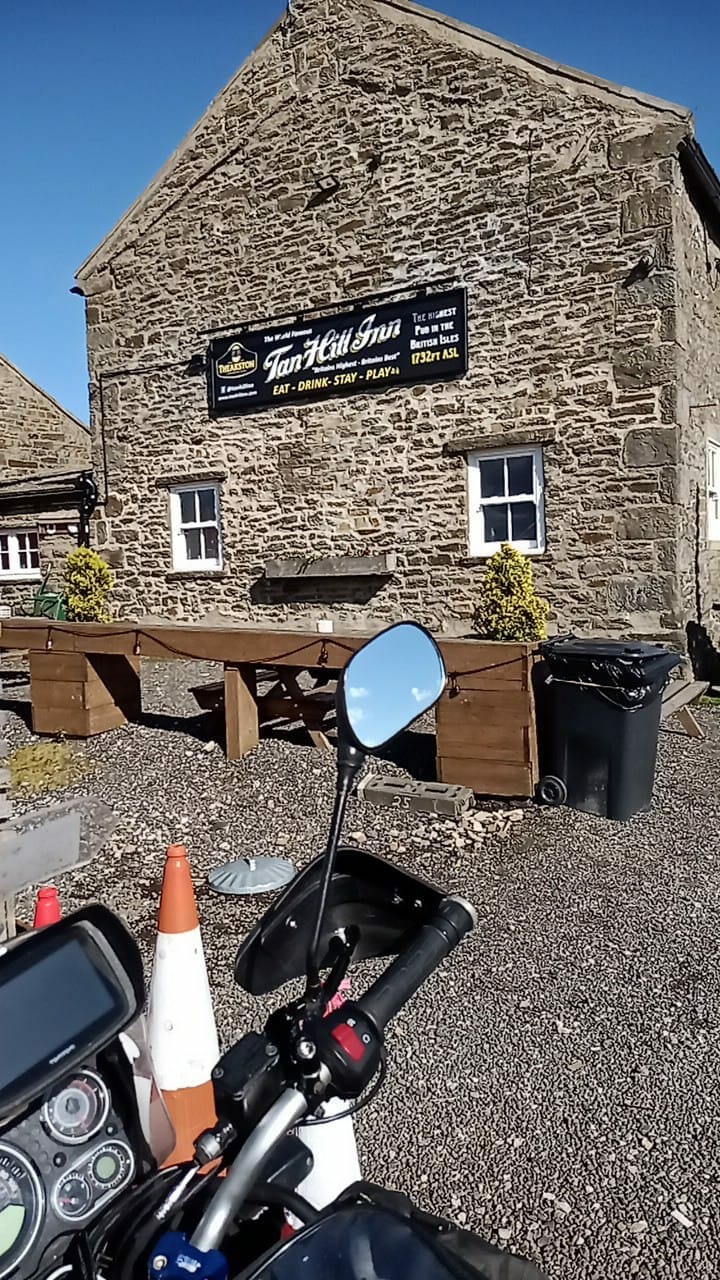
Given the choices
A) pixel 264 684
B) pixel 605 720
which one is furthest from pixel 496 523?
pixel 605 720

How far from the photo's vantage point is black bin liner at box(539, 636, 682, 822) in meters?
5.96

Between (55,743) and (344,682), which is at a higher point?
(344,682)

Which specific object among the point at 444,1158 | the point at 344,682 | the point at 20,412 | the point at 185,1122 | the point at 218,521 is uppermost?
the point at 20,412

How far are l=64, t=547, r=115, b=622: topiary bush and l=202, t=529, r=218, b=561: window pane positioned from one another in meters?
3.04

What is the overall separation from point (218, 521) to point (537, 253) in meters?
5.92

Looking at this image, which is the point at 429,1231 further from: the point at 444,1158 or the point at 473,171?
the point at 473,171

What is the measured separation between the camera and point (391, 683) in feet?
5.99

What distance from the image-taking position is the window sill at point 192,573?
Result: 13.8 metres

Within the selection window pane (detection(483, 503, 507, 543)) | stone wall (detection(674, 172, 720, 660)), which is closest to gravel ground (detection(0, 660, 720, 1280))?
stone wall (detection(674, 172, 720, 660))

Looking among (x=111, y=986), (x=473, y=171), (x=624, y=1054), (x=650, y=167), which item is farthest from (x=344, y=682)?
(x=473, y=171)

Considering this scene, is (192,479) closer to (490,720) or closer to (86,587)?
(86,587)

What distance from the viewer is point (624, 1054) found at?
342cm

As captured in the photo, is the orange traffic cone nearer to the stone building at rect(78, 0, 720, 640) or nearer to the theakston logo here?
the stone building at rect(78, 0, 720, 640)

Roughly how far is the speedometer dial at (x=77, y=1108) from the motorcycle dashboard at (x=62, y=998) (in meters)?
0.17
